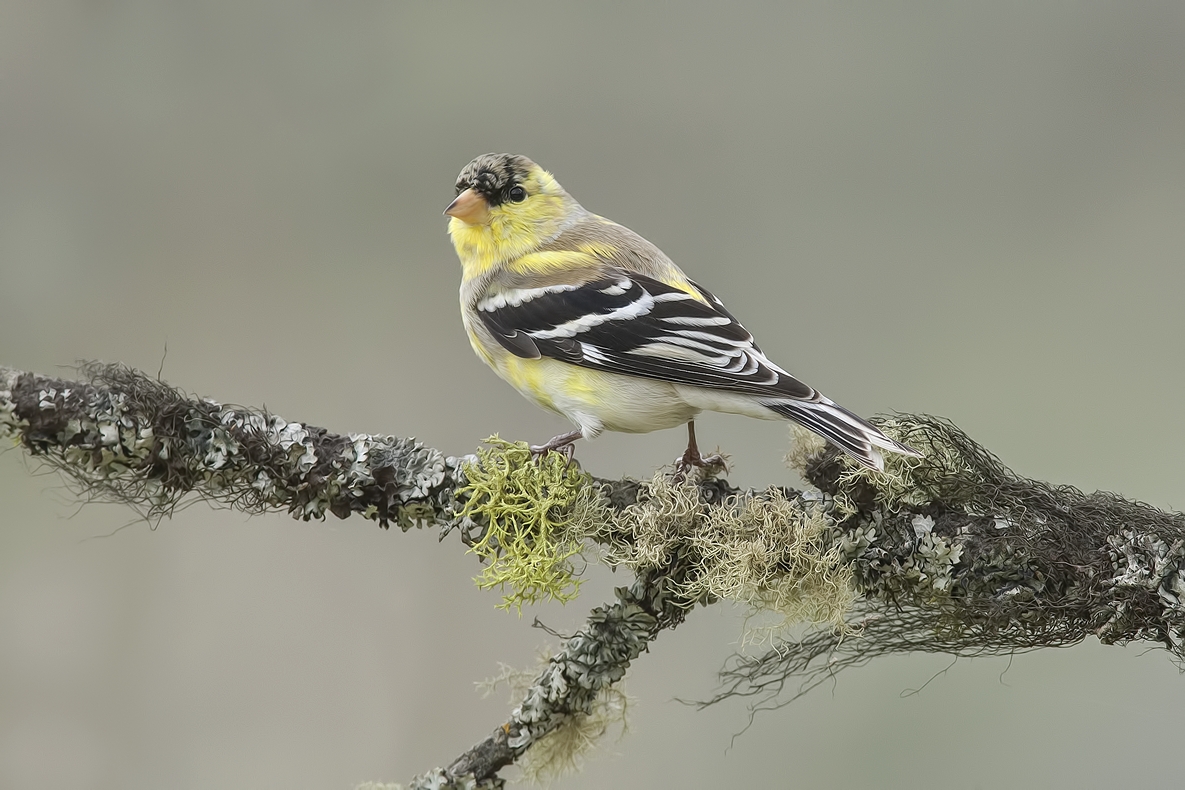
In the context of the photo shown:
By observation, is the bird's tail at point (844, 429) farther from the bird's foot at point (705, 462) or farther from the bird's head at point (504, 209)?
the bird's head at point (504, 209)

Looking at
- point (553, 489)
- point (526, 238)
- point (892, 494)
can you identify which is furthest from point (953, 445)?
point (526, 238)

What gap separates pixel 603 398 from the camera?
1.22 meters

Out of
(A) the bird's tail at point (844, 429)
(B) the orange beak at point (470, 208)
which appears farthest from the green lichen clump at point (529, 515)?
(B) the orange beak at point (470, 208)

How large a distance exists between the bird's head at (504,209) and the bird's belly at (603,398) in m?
0.20

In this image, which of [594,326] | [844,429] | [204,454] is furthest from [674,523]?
[204,454]

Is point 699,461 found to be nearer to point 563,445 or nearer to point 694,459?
point 694,459

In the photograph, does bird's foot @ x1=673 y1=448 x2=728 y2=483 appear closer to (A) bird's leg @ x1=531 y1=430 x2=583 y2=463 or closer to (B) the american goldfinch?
(B) the american goldfinch

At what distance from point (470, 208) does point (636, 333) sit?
0.32 metres

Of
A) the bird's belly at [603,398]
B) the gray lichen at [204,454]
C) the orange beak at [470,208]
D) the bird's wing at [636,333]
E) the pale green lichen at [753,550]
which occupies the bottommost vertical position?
the pale green lichen at [753,550]

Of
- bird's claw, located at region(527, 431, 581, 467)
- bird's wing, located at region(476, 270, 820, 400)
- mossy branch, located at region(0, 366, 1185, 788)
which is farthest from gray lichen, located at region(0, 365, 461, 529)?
bird's wing, located at region(476, 270, 820, 400)

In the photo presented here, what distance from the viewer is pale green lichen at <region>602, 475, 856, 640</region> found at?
0.99m

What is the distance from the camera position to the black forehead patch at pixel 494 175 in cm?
134

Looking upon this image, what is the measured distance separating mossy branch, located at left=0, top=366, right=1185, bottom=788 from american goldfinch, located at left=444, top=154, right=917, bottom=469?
112mm

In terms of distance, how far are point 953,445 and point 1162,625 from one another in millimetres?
266
